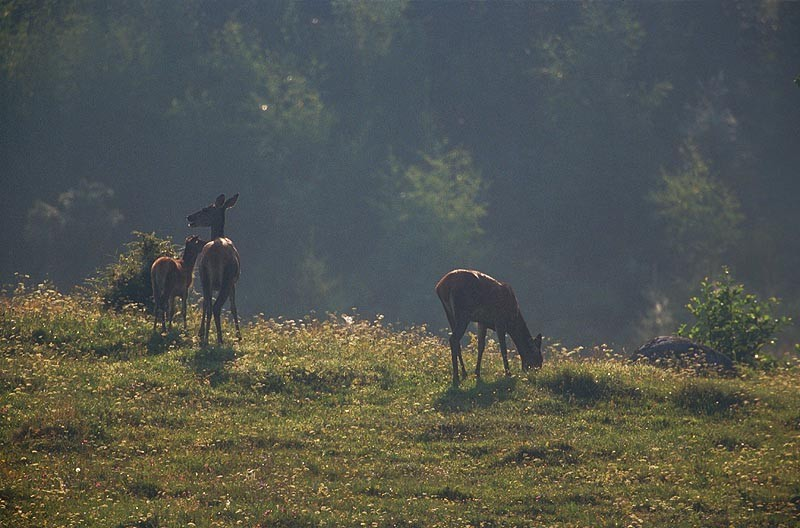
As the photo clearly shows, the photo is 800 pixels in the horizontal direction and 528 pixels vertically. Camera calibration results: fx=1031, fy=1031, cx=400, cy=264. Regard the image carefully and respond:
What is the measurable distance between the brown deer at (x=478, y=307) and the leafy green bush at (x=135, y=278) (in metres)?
7.54

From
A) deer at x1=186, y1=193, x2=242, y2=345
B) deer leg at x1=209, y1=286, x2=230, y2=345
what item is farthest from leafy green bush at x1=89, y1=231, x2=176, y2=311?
deer leg at x1=209, y1=286, x2=230, y2=345

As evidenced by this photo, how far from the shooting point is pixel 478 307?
21703 millimetres

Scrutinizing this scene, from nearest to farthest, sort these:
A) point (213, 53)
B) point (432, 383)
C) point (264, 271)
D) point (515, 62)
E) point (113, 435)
→ point (113, 435) → point (432, 383) → point (264, 271) → point (213, 53) → point (515, 62)

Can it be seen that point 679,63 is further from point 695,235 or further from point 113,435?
point 113,435

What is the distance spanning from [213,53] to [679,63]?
29855mm

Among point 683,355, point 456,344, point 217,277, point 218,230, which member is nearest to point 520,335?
point 456,344

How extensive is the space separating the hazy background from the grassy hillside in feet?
97.5

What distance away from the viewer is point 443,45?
65750mm

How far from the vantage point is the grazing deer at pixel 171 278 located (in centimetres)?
2253

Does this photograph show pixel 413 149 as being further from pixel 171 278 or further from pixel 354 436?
pixel 354 436

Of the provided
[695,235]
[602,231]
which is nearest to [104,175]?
[602,231]

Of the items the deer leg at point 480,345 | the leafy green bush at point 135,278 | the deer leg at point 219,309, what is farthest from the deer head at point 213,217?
the deer leg at point 480,345

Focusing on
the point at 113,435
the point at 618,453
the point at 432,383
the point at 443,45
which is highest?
the point at 443,45

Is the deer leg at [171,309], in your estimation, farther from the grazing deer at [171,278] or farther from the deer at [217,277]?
the deer at [217,277]
